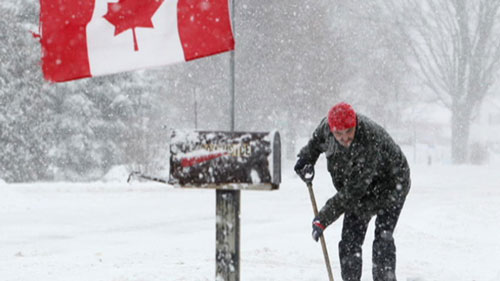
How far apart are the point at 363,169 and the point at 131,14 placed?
188cm

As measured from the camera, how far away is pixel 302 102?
89.0 feet

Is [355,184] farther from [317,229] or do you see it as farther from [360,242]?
[360,242]

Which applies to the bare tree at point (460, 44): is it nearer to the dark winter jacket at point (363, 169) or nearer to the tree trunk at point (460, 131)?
the tree trunk at point (460, 131)

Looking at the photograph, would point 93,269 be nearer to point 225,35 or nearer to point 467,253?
point 225,35

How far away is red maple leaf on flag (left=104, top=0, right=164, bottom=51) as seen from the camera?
3857 mm

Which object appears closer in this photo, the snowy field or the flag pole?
the flag pole

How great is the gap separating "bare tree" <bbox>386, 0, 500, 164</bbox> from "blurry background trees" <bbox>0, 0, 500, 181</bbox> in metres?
0.07

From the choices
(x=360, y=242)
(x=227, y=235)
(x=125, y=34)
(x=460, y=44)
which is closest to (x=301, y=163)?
(x=360, y=242)

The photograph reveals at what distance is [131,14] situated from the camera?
3893 mm

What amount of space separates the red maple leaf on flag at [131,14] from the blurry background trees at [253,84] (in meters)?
11.7

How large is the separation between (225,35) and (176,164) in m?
0.85

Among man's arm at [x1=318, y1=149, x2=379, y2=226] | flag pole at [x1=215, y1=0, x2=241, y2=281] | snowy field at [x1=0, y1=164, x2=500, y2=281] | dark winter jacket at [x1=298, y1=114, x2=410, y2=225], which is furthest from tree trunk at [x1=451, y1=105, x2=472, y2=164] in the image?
flag pole at [x1=215, y1=0, x2=241, y2=281]

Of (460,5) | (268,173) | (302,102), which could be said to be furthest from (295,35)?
(268,173)

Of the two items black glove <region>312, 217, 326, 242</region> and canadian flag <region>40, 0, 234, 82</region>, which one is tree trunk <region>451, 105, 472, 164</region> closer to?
black glove <region>312, 217, 326, 242</region>
